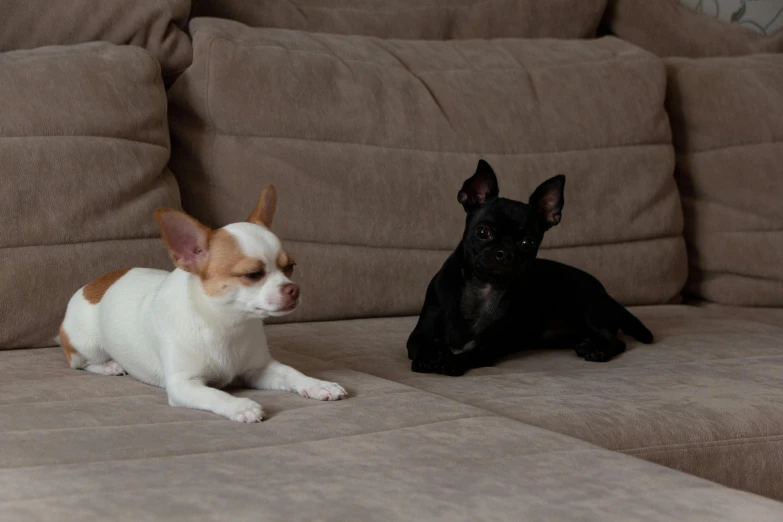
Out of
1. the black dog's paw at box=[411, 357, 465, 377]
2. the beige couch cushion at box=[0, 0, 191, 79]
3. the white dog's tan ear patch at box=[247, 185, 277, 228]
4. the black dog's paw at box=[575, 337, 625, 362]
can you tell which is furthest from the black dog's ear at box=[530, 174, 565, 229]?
the beige couch cushion at box=[0, 0, 191, 79]

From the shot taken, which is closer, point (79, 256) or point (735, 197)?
point (79, 256)

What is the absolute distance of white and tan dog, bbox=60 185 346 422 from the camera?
1639 millimetres

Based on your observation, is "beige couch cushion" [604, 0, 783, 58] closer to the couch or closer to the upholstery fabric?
the couch

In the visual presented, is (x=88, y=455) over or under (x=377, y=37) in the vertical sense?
under

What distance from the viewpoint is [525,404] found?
1.69 metres

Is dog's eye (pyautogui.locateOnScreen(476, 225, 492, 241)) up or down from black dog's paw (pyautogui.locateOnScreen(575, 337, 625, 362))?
up

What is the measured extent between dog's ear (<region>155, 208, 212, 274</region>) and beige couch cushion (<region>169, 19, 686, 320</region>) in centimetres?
67

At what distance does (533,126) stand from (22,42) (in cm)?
136

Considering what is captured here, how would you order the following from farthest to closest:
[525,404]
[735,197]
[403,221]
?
[735,197] → [403,221] → [525,404]

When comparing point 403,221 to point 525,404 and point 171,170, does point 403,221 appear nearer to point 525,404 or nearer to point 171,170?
point 171,170

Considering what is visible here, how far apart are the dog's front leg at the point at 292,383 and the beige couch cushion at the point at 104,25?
3.43 ft

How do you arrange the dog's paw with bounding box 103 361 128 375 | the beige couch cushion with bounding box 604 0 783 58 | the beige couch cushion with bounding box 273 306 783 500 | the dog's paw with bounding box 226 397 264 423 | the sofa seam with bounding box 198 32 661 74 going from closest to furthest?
the dog's paw with bounding box 226 397 264 423 < the beige couch cushion with bounding box 273 306 783 500 < the dog's paw with bounding box 103 361 128 375 < the sofa seam with bounding box 198 32 661 74 < the beige couch cushion with bounding box 604 0 783 58

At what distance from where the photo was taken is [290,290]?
64.2 inches

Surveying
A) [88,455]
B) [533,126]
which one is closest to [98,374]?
[88,455]
